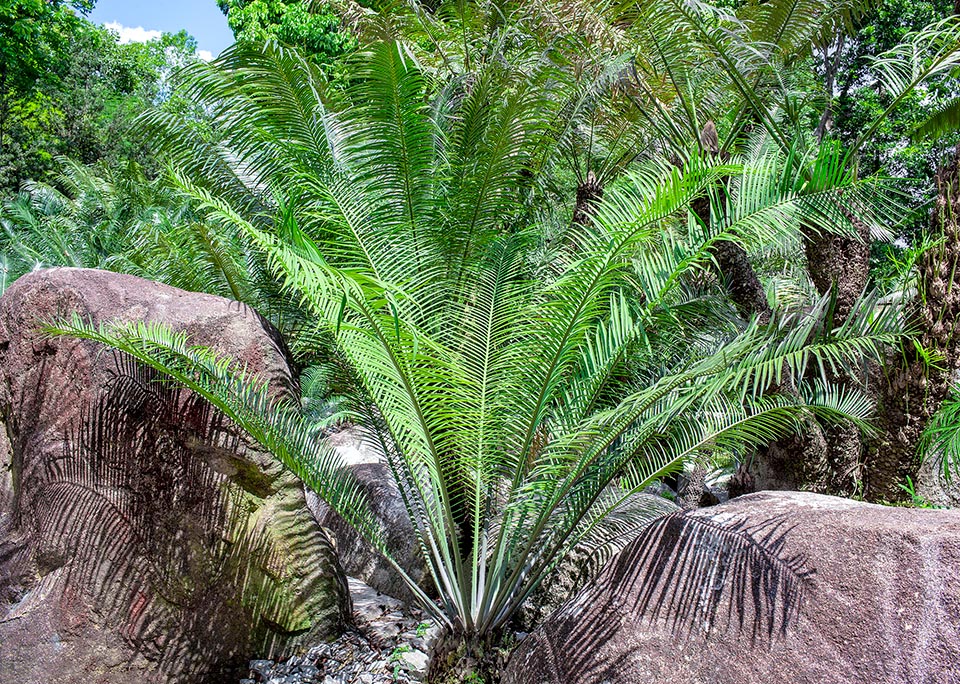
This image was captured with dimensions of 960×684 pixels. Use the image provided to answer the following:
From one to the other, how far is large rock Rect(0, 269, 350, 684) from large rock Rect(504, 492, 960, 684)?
5.32 ft

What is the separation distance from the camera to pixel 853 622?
2785 millimetres

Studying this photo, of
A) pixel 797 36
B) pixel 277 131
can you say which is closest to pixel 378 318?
pixel 277 131

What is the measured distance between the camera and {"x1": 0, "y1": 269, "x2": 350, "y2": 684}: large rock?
3.92 metres

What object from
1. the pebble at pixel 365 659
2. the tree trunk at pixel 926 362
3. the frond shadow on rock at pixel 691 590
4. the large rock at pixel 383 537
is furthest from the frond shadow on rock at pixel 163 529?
the tree trunk at pixel 926 362

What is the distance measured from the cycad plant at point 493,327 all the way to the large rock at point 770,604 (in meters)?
0.47

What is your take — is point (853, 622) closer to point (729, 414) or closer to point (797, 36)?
point (729, 414)

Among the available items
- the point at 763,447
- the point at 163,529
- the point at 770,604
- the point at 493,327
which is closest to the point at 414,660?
the point at 163,529

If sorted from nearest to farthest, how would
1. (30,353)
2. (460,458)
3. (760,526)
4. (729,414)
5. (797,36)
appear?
(760,526) < (729,414) < (460,458) < (30,353) < (797,36)

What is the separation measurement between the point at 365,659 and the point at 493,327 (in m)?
2.13

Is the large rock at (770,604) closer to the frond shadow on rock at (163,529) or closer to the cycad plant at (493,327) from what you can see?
the cycad plant at (493,327)

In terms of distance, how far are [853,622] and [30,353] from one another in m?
4.51

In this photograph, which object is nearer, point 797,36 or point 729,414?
point 729,414

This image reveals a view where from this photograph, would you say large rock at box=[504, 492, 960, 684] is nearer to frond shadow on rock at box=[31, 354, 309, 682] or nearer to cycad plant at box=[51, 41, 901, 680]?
cycad plant at box=[51, 41, 901, 680]

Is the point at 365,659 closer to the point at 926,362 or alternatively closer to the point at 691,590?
the point at 691,590
